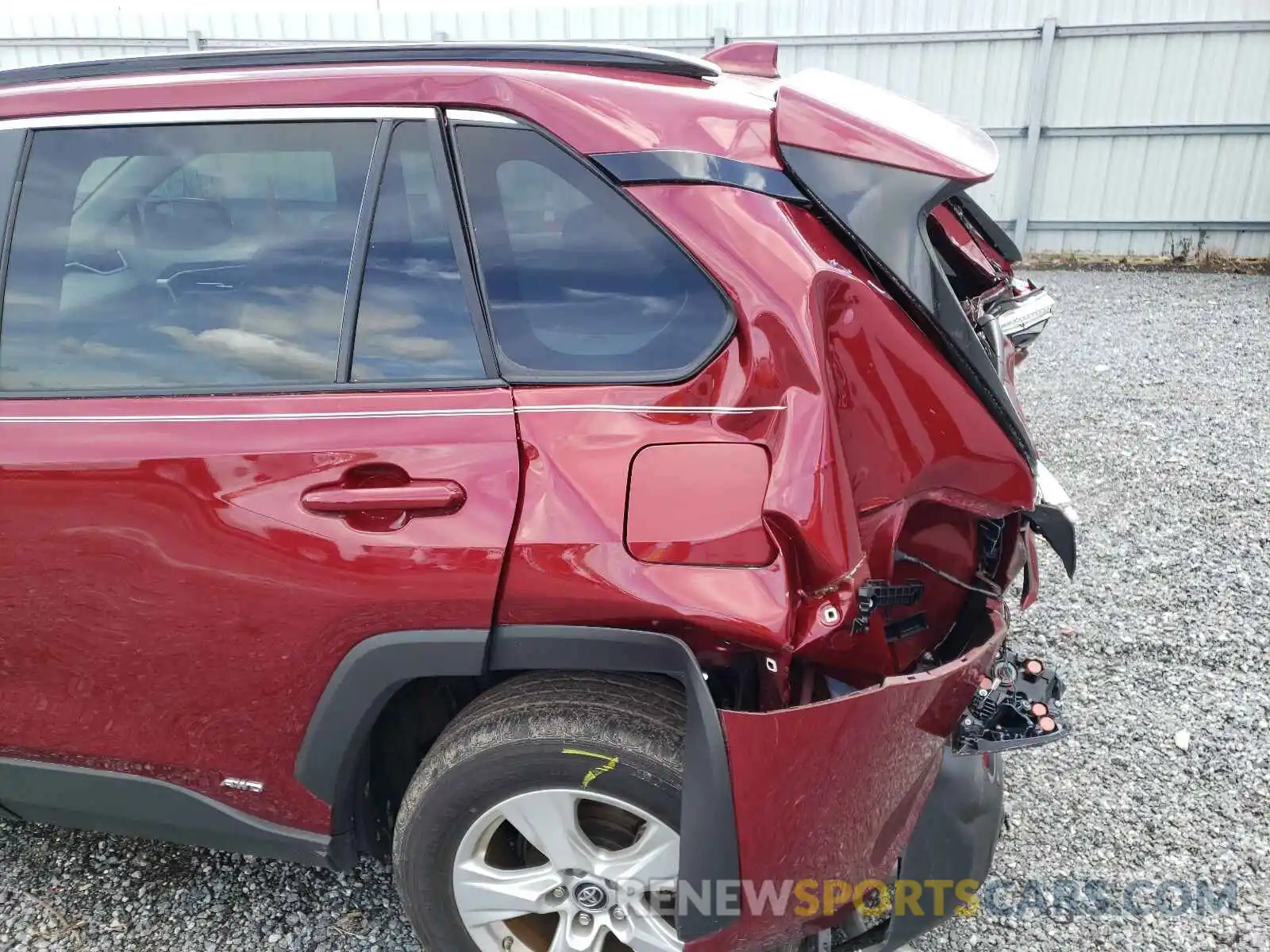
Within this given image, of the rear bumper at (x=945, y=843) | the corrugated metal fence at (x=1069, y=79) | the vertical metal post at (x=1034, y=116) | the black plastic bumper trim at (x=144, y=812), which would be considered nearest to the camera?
the rear bumper at (x=945, y=843)

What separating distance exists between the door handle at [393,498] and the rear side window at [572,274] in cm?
25

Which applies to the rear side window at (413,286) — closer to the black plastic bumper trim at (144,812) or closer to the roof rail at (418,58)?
the roof rail at (418,58)

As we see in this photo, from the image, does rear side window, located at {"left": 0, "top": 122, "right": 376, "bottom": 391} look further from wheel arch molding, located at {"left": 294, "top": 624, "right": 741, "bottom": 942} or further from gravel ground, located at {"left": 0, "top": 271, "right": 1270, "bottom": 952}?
gravel ground, located at {"left": 0, "top": 271, "right": 1270, "bottom": 952}

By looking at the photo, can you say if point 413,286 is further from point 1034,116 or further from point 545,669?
point 1034,116

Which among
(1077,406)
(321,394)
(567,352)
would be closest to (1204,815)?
(567,352)

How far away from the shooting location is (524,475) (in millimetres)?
1542

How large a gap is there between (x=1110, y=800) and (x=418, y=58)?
2.60 m

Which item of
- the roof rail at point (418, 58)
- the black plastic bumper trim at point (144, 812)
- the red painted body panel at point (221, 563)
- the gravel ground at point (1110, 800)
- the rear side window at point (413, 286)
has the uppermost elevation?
the roof rail at point (418, 58)

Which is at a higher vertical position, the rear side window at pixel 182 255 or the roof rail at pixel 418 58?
the roof rail at pixel 418 58

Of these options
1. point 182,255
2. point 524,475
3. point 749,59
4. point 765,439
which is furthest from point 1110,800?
point 182,255

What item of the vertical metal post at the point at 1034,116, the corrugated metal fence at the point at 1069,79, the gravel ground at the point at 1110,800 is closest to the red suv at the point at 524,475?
the gravel ground at the point at 1110,800

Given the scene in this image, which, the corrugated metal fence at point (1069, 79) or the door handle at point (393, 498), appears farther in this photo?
the corrugated metal fence at point (1069, 79)

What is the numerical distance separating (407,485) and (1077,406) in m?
5.08

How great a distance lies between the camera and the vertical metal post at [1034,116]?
29.1ft
